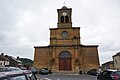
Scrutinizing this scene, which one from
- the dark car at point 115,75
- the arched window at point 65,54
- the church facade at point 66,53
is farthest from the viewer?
the arched window at point 65,54

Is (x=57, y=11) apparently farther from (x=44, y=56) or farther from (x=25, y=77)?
(x=25, y=77)

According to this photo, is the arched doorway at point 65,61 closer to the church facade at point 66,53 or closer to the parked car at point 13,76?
the church facade at point 66,53

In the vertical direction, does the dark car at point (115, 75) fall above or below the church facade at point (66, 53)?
below

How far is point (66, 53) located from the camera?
172 feet

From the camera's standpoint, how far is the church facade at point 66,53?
168ft

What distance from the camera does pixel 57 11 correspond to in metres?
57.5

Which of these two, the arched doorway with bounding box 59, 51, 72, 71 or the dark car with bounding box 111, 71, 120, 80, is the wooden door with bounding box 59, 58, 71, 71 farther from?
the dark car with bounding box 111, 71, 120, 80

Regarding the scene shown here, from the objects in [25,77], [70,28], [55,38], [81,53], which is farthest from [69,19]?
[25,77]

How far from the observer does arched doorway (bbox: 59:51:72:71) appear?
5152 centimetres

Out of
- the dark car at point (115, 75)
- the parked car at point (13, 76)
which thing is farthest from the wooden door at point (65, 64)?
the parked car at point (13, 76)

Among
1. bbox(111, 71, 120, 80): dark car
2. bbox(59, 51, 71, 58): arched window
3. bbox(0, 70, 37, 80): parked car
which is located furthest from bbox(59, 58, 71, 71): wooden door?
bbox(0, 70, 37, 80): parked car

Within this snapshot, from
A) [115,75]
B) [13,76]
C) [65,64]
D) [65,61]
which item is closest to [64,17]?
[65,61]

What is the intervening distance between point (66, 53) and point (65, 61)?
6.93 feet

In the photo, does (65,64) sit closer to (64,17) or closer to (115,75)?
(64,17)
